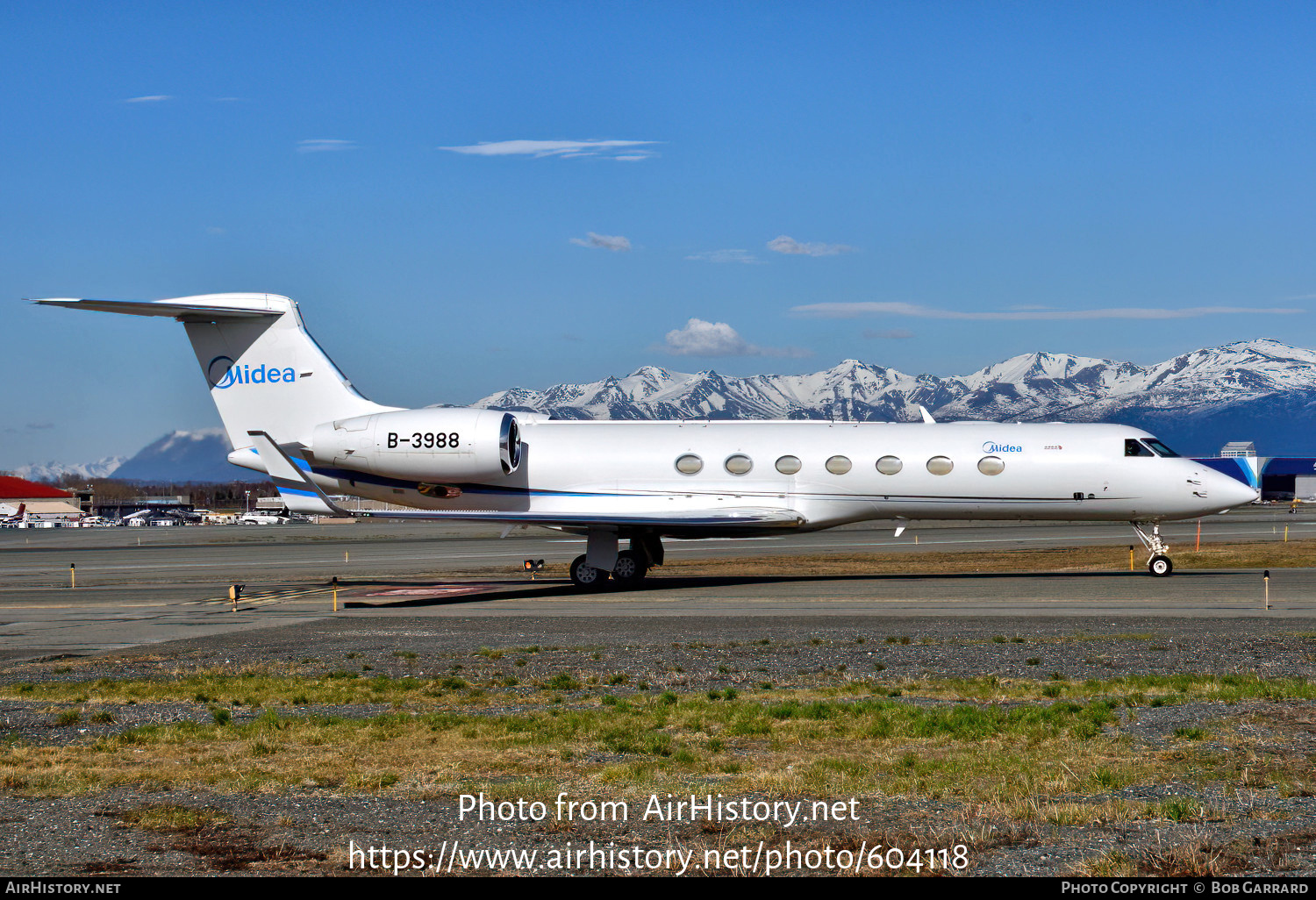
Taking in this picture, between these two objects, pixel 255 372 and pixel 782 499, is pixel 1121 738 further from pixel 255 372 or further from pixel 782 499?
pixel 255 372

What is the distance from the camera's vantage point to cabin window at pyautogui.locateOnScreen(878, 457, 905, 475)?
25.9 meters

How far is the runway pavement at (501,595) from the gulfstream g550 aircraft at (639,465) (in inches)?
66.3

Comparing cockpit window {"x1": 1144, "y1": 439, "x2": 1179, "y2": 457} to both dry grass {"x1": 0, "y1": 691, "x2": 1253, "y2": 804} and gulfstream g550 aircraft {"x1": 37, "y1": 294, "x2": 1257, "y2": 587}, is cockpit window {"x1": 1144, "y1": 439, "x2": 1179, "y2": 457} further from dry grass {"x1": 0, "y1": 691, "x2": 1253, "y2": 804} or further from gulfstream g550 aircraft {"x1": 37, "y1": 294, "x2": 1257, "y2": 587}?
dry grass {"x1": 0, "y1": 691, "x2": 1253, "y2": 804}

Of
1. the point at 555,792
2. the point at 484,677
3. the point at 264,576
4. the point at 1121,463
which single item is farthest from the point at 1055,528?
the point at 555,792

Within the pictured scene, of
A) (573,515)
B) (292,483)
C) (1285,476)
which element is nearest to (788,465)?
(573,515)

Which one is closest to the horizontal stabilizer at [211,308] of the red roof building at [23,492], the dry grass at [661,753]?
the dry grass at [661,753]

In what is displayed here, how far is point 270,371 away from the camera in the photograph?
27.2 m

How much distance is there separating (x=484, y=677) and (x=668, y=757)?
16.7 feet

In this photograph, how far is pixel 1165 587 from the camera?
2366 centimetres

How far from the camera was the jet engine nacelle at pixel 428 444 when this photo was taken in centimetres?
2583

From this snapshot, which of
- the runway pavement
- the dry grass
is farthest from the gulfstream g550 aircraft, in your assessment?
the dry grass

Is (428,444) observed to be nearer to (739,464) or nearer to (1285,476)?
(739,464)

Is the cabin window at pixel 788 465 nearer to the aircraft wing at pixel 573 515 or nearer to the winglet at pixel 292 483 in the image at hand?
the aircraft wing at pixel 573 515

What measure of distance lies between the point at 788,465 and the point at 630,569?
453 cm
